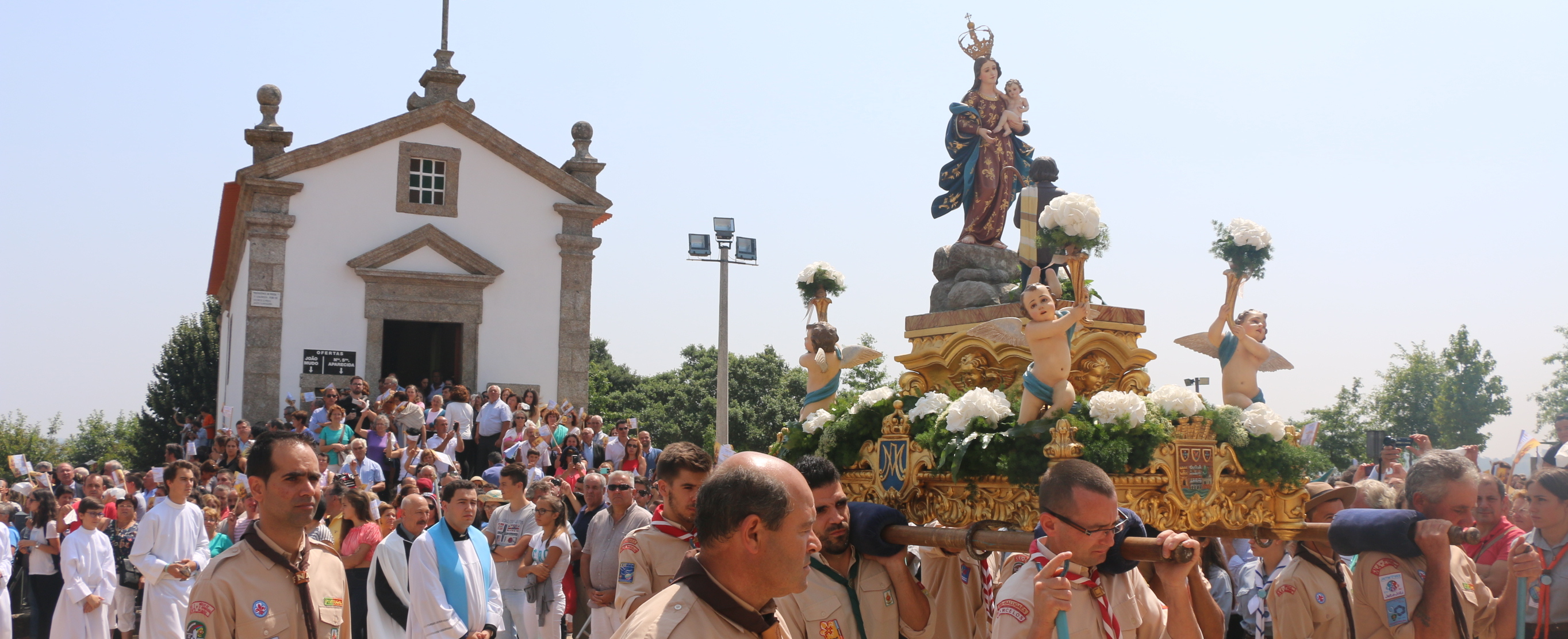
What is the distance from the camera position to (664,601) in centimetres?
273

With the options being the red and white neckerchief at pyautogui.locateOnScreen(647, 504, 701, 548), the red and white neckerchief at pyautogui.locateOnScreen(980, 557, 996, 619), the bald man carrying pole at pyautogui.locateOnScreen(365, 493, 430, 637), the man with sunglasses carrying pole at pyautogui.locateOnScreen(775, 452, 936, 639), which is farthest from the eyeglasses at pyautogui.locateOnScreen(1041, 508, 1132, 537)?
the bald man carrying pole at pyautogui.locateOnScreen(365, 493, 430, 637)

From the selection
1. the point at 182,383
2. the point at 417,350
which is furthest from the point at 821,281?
the point at 182,383

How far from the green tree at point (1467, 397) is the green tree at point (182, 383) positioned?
4342cm

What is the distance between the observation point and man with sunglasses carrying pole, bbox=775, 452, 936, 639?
199 inches

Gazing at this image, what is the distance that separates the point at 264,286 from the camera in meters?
23.1

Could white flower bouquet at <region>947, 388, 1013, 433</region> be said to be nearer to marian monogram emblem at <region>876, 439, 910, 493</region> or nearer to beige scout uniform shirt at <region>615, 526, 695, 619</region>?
marian monogram emblem at <region>876, 439, 910, 493</region>

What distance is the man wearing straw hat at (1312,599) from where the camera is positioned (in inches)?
209

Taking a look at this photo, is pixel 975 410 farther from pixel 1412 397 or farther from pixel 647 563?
pixel 1412 397

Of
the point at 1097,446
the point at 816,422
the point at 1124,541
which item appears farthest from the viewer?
the point at 816,422

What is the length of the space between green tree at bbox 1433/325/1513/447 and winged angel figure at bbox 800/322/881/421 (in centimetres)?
4264

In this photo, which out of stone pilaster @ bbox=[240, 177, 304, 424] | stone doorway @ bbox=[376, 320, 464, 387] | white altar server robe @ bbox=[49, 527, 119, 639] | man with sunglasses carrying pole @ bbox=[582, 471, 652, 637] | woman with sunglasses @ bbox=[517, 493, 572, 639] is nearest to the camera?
man with sunglasses carrying pole @ bbox=[582, 471, 652, 637]

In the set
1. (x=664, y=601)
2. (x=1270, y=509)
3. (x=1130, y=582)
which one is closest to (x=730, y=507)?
(x=664, y=601)

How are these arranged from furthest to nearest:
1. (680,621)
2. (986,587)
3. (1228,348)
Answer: (1228,348), (986,587), (680,621)

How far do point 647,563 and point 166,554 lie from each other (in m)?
6.92
